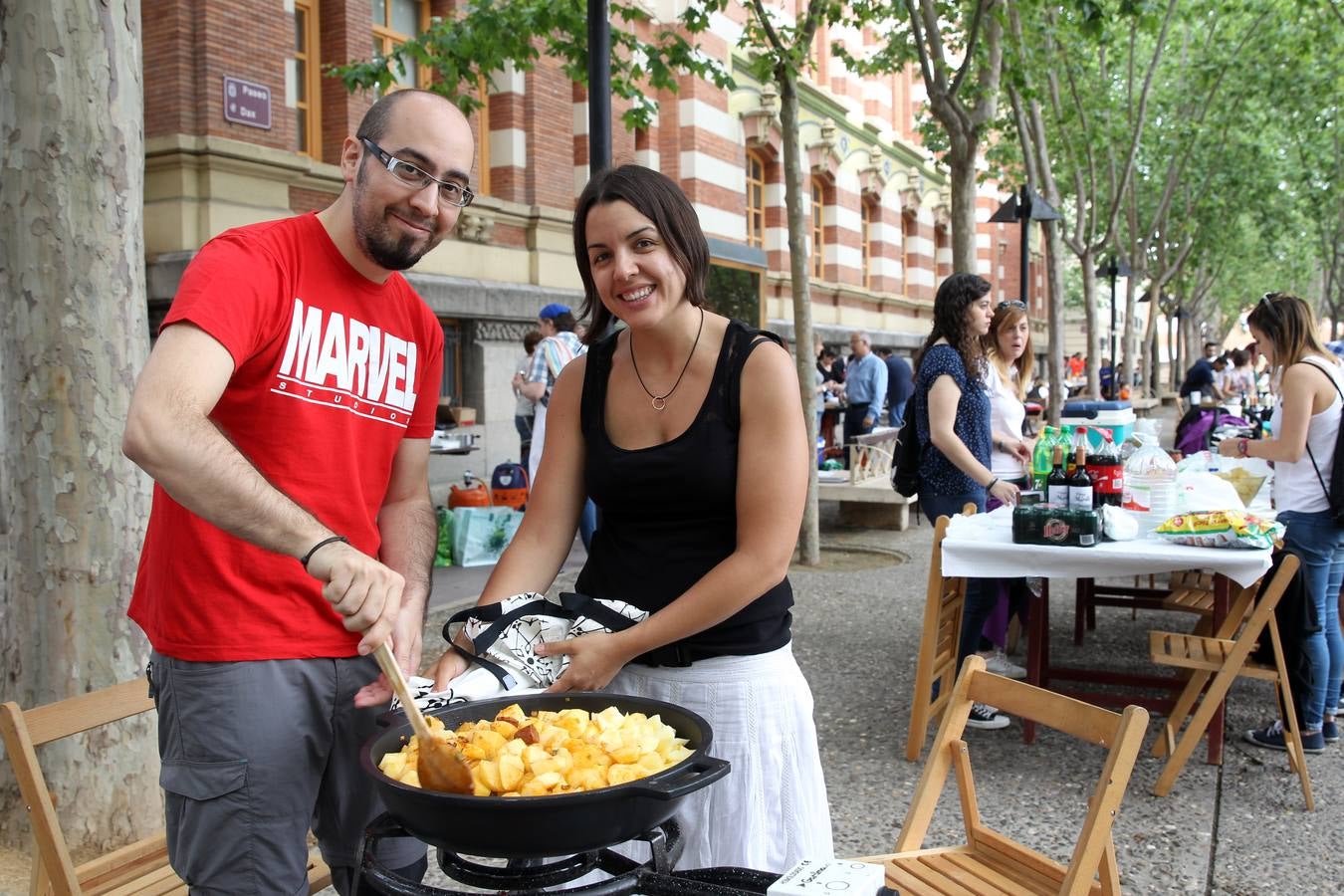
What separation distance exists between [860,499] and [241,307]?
960 cm

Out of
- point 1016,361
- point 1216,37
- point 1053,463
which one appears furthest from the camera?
point 1216,37

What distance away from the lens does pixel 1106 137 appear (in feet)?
67.4

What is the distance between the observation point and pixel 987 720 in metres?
5.22

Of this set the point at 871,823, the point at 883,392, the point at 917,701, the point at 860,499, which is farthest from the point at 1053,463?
the point at 883,392

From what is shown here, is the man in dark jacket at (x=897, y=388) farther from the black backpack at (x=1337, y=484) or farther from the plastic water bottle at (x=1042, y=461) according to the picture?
the black backpack at (x=1337, y=484)

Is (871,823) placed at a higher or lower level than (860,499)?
lower

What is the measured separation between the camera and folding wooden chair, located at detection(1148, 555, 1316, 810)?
4.37m

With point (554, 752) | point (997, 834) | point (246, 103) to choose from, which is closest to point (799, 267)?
point (246, 103)

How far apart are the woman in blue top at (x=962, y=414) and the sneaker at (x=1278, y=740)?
3.62 ft

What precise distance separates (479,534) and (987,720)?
509cm

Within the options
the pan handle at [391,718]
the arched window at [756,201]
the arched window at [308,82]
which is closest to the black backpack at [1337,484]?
the pan handle at [391,718]

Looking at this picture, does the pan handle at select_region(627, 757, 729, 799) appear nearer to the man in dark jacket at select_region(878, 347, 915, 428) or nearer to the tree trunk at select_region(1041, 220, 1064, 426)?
the tree trunk at select_region(1041, 220, 1064, 426)

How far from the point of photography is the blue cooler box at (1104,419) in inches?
232

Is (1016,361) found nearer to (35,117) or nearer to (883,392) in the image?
(35,117)
